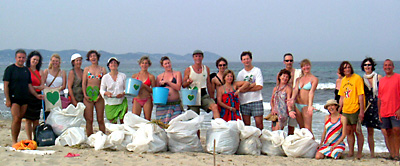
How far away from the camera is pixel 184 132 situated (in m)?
4.82

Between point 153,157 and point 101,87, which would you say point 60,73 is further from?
point 153,157

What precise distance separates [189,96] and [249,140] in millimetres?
1029

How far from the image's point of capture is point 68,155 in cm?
445

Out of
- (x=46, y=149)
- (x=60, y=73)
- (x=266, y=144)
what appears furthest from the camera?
(x=60, y=73)

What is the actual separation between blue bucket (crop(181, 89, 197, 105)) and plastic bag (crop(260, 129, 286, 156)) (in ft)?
3.54

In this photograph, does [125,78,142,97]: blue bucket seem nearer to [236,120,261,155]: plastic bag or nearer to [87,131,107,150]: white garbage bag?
[87,131,107,150]: white garbage bag

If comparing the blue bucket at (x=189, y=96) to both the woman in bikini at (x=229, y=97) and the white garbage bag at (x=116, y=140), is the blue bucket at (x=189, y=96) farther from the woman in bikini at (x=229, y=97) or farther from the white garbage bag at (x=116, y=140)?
the white garbage bag at (x=116, y=140)

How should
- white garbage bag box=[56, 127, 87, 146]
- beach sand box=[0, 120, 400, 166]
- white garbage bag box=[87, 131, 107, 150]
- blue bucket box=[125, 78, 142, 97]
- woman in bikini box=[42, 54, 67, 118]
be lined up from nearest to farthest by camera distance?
beach sand box=[0, 120, 400, 166] → white garbage bag box=[87, 131, 107, 150] → white garbage bag box=[56, 127, 87, 146] → blue bucket box=[125, 78, 142, 97] → woman in bikini box=[42, 54, 67, 118]

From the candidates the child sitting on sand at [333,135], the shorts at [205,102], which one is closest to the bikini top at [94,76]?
the shorts at [205,102]

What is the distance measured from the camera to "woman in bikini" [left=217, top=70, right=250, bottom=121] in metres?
5.35

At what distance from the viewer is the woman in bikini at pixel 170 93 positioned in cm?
530

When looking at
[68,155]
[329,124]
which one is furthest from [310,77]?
[68,155]

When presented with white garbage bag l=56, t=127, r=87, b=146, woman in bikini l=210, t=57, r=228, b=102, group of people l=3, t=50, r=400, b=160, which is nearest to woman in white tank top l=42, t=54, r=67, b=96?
group of people l=3, t=50, r=400, b=160

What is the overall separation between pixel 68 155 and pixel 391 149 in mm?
4241
